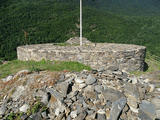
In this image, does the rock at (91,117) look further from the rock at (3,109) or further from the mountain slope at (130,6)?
the mountain slope at (130,6)

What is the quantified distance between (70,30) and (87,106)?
2336cm

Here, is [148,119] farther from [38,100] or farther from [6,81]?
[6,81]

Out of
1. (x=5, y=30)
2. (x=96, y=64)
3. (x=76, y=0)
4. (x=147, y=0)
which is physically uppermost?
(x=147, y=0)

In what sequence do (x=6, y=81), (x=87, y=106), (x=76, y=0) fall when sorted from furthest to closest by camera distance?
(x=76, y=0) → (x=6, y=81) → (x=87, y=106)

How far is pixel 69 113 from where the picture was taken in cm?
406

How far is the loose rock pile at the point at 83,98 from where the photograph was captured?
3.99m

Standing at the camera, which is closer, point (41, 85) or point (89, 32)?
point (41, 85)

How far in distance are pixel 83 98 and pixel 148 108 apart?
196 centimetres

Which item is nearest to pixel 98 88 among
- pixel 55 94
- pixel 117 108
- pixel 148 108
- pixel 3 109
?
pixel 117 108

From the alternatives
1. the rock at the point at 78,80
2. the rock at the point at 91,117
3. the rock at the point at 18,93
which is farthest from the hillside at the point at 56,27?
the rock at the point at 91,117

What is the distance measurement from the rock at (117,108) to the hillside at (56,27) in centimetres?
1494

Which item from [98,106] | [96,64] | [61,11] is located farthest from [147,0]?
[98,106]

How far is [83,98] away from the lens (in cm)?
439

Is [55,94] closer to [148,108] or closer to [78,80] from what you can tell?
[78,80]
